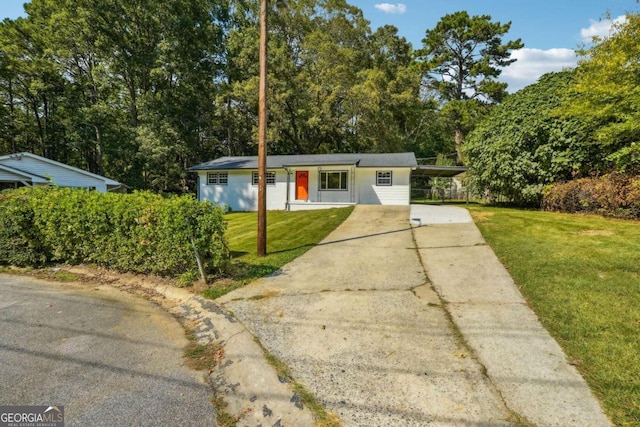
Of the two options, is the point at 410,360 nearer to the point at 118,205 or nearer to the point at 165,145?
the point at 118,205

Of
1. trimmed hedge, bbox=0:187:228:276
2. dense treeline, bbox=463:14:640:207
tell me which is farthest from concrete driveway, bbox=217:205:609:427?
dense treeline, bbox=463:14:640:207

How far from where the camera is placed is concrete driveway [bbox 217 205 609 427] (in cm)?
236

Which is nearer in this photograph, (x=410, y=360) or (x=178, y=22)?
(x=410, y=360)

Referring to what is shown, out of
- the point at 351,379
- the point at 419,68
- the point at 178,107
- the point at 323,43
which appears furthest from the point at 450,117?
the point at 351,379

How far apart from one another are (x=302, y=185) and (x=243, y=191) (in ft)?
13.0

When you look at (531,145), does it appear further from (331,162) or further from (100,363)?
(100,363)

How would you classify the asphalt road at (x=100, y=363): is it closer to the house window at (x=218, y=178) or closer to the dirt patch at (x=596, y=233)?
the dirt patch at (x=596, y=233)

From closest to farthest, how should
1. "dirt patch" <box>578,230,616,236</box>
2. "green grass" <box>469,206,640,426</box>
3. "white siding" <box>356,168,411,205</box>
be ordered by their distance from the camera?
"green grass" <box>469,206,640,426</box> → "dirt patch" <box>578,230,616,236</box> → "white siding" <box>356,168,411,205</box>

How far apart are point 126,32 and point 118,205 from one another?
25.1 metres

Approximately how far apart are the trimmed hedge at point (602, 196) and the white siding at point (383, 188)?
20.8 feet

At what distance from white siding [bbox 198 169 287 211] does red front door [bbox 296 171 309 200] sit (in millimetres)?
781

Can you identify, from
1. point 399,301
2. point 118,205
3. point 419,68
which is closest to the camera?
point 399,301

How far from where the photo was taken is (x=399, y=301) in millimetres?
4535

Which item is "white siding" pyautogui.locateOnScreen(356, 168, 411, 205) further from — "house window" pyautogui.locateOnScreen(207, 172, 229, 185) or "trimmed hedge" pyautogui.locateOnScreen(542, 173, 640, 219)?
"house window" pyautogui.locateOnScreen(207, 172, 229, 185)
